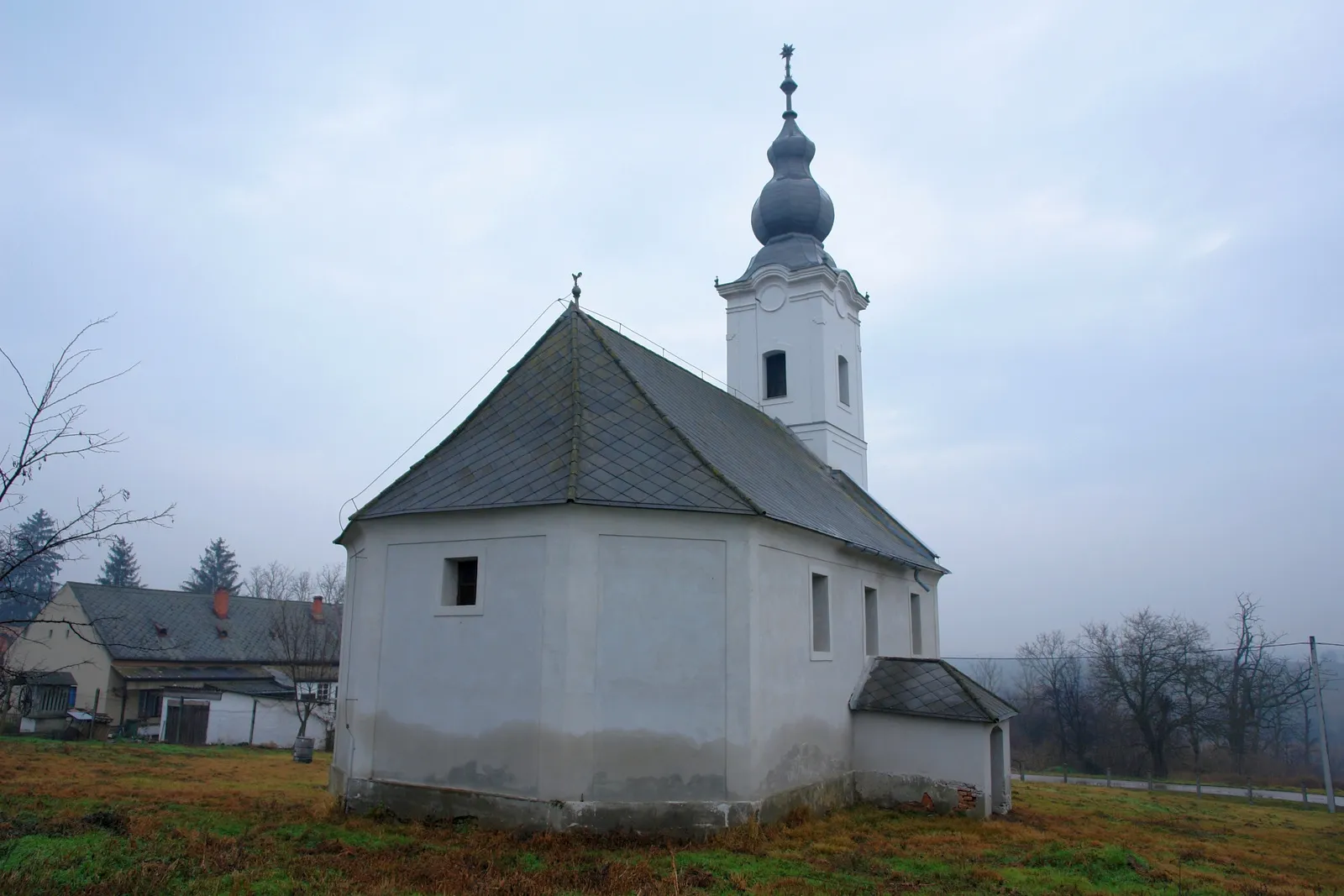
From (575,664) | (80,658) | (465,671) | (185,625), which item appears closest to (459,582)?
(465,671)

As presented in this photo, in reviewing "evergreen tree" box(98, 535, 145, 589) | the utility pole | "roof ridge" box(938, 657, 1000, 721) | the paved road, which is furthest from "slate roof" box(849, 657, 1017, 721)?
"evergreen tree" box(98, 535, 145, 589)

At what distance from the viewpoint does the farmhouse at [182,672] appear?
120ft

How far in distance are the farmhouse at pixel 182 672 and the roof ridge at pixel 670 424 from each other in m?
26.7

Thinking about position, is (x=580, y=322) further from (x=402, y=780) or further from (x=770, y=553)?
(x=402, y=780)

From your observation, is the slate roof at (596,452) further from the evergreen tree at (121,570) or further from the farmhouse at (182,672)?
the evergreen tree at (121,570)

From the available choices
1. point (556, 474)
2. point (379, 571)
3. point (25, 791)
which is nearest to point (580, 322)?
point (556, 474)

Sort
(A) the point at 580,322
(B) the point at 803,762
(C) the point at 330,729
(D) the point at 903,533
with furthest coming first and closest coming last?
(C) the point at 330,729
(D) the point at 903,533
(A) the point at 580,322
(B) the point at 803,762

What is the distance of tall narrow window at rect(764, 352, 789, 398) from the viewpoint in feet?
83.4

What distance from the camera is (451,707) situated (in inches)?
489

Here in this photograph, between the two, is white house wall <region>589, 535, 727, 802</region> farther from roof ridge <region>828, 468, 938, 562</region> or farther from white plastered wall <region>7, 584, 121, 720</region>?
white plastered wall <region>7, 584, 121, 720</region>

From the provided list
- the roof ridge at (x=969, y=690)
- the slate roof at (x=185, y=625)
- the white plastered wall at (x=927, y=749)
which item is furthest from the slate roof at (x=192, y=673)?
the roof ridge at (x=969, y=690)

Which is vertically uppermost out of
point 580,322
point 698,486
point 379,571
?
point 580,322

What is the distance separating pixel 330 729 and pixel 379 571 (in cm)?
Result: 2752

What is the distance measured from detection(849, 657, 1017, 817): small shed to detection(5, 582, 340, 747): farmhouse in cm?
2700
